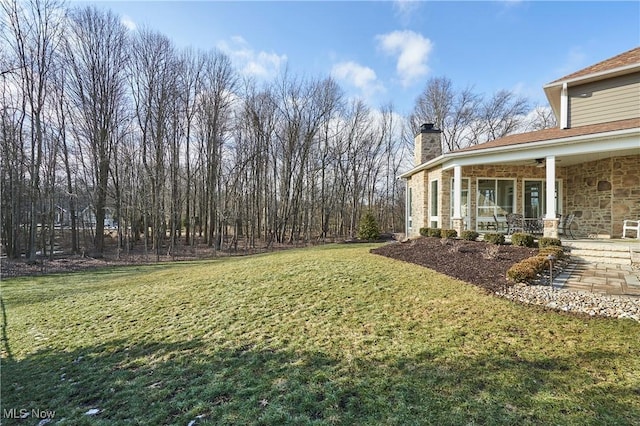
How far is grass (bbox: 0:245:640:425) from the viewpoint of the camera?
2.24m

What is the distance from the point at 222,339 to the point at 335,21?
10.9 meters

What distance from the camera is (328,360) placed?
2943 millimetres

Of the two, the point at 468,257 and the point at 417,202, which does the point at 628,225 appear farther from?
the point at 417,202

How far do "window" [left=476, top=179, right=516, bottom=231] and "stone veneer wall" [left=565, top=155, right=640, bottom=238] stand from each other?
6.11ft

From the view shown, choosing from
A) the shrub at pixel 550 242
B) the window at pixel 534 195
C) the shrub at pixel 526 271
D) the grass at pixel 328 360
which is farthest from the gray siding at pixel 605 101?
the grass at pixel 328 360

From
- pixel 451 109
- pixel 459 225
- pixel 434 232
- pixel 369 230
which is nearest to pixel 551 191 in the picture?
pixel 459 225

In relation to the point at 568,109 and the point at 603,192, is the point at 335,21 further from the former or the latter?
the point at 603,192

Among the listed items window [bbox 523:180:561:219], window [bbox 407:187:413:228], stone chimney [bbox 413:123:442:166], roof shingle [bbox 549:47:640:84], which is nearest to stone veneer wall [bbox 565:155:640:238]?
window [bbox 523:180:561:219]

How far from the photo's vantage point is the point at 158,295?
19.2 ft

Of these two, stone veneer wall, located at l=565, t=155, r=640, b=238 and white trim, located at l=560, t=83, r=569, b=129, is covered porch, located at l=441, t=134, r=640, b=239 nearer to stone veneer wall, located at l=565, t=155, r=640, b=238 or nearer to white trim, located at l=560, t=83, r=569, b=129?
stone veneer wall, located at l=565, t=155, r=640, b=238

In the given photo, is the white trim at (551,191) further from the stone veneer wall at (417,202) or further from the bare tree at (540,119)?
the bare tree at (540,119)

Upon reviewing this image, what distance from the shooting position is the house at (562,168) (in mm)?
7281

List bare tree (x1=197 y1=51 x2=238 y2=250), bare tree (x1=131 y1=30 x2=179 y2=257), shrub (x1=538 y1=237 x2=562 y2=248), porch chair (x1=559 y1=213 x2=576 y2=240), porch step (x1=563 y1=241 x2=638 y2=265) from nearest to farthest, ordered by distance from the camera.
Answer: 1. porch step (x1=563 y1=241 x2=638 y2=265)
2. shrub (x1=538 y1=237 x2=562 y2=248)
3. porch chair (x1=559 y1=213 x2=576 y2=240)
4. bare tree (x1=131 y1=30 x2=179 y2=257)
5. bare tree (x1=197 y1=51 x2=238 y2=250)

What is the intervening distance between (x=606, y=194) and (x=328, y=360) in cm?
1018
